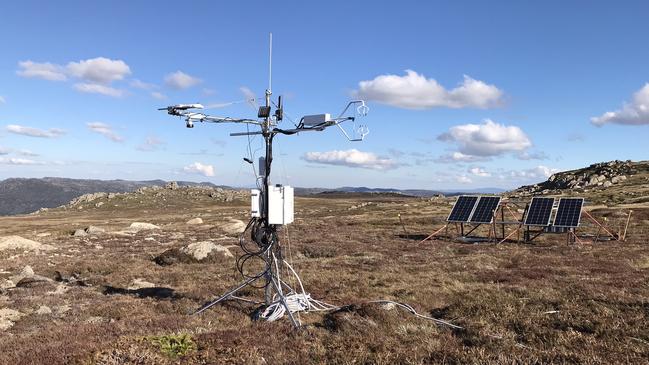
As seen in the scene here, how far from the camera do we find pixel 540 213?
3753cm

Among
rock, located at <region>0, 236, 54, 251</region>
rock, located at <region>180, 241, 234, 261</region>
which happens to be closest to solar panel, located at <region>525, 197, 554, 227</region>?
rock, located at <region>180, 241, 234, 261</region>

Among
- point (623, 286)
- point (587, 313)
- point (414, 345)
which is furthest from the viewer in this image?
point (623, 286)

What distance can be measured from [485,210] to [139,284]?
1136 inches

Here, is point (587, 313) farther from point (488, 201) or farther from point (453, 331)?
point (488, 201)

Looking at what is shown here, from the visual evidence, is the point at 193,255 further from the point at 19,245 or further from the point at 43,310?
the point at 19,245

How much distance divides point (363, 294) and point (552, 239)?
2734cm

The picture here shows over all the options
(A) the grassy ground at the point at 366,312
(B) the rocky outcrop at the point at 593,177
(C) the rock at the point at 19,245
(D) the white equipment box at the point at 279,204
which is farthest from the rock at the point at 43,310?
(B) the rocky outcrop at the point at 593,177

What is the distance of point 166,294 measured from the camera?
1897 centimetres

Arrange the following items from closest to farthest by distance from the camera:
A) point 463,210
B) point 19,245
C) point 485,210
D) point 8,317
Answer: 1. point 8,317
2. point 19,245
3. point 485,210
4. point 463,210

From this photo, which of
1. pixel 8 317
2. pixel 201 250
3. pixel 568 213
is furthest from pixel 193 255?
pixel 568 213

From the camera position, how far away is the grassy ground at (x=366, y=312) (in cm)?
1002

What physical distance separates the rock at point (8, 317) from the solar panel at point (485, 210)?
3246 centimetres

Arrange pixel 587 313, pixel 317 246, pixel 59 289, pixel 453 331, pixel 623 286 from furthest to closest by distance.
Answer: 1. pixel 317 246
2. pixel 59 289
3. pixel 623 286
4. pixel 587 313
5. pixel 453 331

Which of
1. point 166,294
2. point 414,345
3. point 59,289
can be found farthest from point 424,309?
point 59,289
